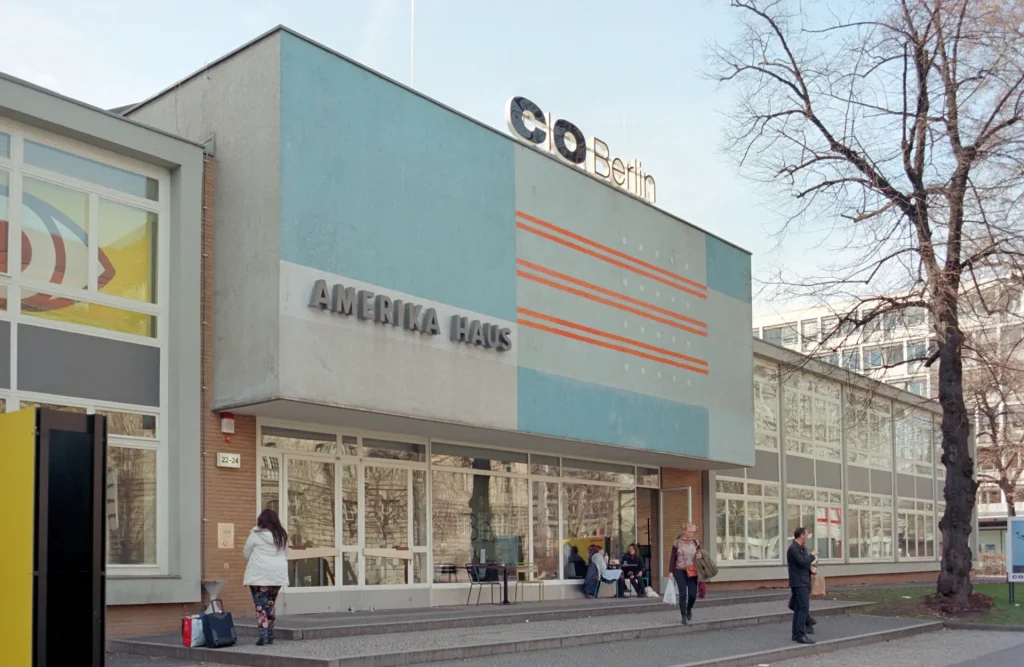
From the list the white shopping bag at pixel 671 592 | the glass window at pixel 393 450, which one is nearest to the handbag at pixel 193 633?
the glass window at pixel 393 450

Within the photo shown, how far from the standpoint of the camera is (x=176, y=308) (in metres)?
15.7

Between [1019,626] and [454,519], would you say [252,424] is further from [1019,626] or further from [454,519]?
[1019,626]

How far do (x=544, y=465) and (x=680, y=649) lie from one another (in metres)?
8.15

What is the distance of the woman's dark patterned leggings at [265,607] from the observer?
12984mm

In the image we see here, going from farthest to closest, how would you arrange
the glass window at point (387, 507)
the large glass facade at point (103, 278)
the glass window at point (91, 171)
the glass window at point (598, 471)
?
the glass window at point (598, 471) → the glass window at point (387, 507) → the glass window at point (91, 171) → the large glass facade at point (103, 278)

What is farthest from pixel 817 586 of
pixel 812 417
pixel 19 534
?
pixel 812 417

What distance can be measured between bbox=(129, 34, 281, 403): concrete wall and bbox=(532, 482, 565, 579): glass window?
856cm

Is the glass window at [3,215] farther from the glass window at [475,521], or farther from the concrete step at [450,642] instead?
the glass window at [475,521]

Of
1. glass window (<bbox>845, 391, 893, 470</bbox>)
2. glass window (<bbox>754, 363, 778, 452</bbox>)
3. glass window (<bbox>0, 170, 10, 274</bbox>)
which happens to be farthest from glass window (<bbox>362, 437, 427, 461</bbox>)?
glass window (<bbox>845, 391, 893, 470</bbox>)

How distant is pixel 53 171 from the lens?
14.5 metres

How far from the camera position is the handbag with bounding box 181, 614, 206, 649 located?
12703mm

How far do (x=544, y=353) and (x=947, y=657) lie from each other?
8294mm

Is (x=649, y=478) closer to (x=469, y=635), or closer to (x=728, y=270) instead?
(x=728, y=270)

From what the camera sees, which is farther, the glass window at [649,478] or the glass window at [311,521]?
the glass window at [649,478]
